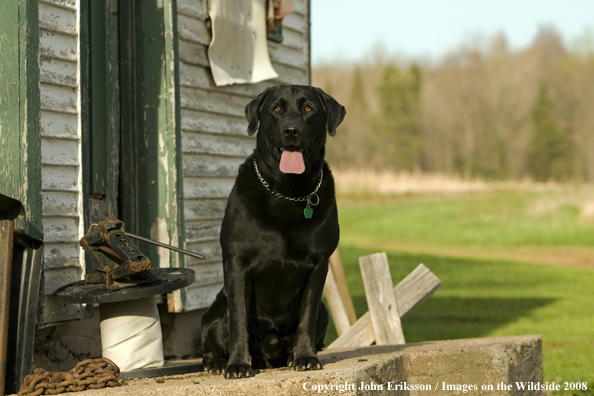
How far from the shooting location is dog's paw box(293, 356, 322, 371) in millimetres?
3639

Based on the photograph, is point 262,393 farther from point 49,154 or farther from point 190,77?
point 190,77

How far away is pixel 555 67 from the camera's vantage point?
Answer: 6912 centimetres

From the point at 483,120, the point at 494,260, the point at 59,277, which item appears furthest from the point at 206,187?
the point at 483,120

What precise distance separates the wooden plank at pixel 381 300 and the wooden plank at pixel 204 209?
135 cm

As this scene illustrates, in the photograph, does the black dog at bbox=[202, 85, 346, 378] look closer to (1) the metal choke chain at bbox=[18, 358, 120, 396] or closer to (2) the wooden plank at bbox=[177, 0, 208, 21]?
(1) the metal choke chain at bbox=[18, 358, 120, 396]

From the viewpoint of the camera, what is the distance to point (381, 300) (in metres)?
5.76

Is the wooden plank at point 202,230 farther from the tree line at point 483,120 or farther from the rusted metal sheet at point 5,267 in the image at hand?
the tree line at point 483,120

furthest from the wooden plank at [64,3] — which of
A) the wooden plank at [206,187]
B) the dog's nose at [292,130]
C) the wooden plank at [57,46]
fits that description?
the dog's nose at [292,130]

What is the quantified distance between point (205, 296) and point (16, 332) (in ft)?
6.99

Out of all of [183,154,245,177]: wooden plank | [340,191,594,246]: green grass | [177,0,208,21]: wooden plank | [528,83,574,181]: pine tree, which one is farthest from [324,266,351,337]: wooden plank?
[528,83,574,181]: pine tree

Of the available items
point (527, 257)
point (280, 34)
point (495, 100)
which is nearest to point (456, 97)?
point (495, 100)

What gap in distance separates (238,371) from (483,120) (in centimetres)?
5698

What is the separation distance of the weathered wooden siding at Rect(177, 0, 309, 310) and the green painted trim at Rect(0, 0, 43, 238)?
1.64 meters

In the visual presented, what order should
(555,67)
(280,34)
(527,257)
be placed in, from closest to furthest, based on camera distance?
(280,34), (527,257), (555,67)
